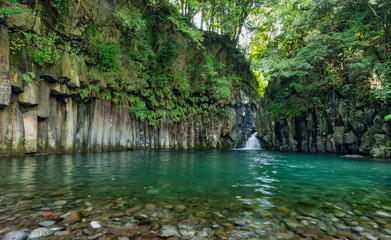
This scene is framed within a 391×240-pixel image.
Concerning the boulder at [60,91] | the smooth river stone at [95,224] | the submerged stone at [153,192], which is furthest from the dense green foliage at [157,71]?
the smooth river stone at [95,224]

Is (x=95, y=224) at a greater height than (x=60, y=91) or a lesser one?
lesser

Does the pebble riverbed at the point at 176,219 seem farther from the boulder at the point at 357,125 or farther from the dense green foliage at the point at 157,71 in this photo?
the boulder at the point at 357,125

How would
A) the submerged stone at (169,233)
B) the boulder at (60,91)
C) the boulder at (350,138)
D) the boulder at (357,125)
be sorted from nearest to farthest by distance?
the submerged stone at (169,233) → the boulder at (60,91) → the boulder at (357,125) → the boulder at (350,138)

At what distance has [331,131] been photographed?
20141 millimetres

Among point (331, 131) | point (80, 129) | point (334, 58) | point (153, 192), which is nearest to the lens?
point (153, 192)

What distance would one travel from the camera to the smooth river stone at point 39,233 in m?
2.35

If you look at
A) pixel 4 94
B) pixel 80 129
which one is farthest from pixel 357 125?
pixel 4 94

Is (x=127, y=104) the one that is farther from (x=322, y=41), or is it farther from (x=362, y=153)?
(x=362, y=153)

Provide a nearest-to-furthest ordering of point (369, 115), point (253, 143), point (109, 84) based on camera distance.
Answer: point (109, 84) → point (369, 115) → point (253, 143)

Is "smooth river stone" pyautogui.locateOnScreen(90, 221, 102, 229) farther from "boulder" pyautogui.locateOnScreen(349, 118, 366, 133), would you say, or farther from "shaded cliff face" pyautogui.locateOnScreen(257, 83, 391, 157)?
"boulder" pyautogui.locateOnScreen(349, 118, 366, 133)

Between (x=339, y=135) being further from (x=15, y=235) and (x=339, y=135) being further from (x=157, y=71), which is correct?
(x=15, y=235)

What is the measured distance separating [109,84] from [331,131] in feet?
69.5

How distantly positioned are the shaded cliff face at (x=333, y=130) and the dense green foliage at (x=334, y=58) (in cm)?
64

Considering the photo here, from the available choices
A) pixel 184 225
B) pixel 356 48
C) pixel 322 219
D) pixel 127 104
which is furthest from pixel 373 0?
pixel 127 104
